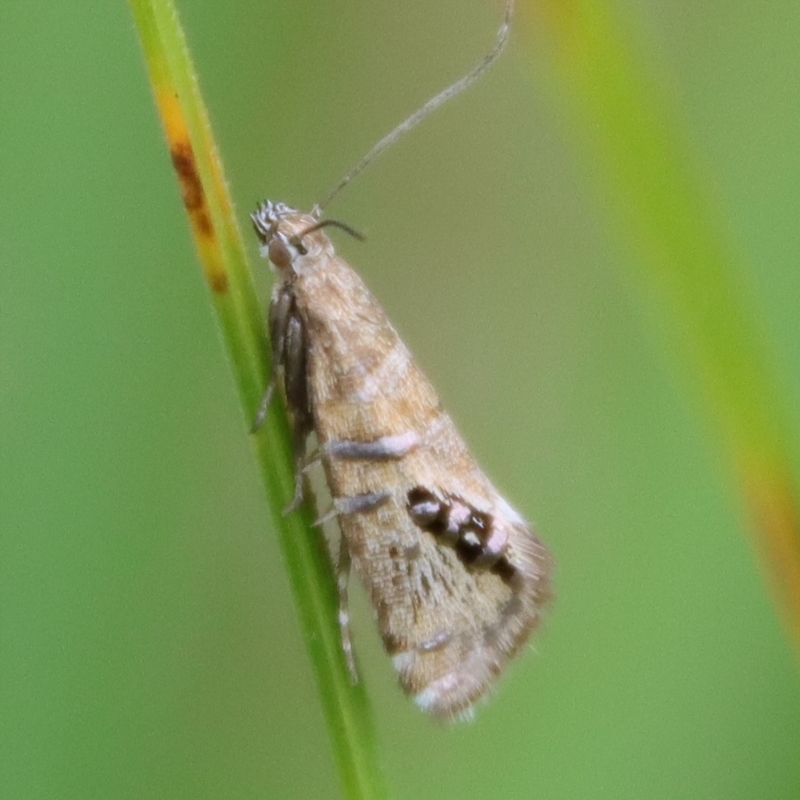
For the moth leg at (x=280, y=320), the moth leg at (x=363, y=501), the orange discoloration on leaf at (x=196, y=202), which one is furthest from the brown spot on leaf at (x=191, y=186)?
the moth leg at (x=363, y=501)

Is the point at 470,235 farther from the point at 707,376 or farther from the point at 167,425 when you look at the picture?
the point at 707,376

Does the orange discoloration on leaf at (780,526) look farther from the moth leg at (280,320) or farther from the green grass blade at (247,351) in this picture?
the moth leg at (280,320)

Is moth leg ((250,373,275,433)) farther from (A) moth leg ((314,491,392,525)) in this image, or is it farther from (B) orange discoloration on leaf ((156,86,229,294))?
(A) moth leg ((314,491,392,525))

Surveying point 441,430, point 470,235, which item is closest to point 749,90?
point 470,235

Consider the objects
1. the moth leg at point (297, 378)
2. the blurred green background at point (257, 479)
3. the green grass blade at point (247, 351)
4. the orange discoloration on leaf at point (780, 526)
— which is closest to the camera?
the green grass blade at point (247, 351)

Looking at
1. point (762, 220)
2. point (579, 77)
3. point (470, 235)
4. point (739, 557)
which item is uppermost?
point (470, 235)

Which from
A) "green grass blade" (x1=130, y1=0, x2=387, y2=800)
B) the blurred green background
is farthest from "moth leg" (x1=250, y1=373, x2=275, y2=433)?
the blurred green background

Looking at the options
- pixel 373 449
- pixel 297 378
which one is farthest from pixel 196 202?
pixel 373 449
